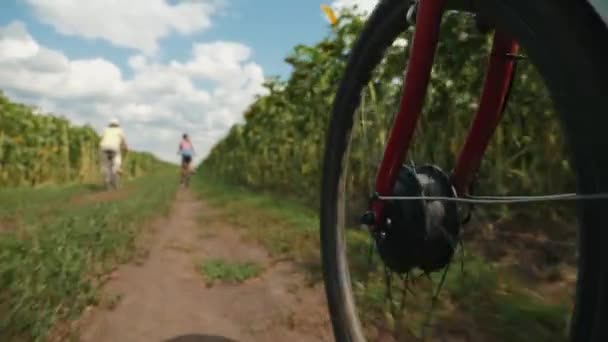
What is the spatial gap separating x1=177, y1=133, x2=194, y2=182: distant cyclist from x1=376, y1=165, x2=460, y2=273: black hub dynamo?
18.0 metres

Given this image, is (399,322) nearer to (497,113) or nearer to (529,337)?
(529,337)

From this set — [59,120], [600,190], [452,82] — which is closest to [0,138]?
[59,120]

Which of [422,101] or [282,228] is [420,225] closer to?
[422,101]

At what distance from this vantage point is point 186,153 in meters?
19.0

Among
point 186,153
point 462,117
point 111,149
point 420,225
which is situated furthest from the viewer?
point 186,153

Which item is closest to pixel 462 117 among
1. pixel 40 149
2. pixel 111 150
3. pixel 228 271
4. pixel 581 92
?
pixel 228 271

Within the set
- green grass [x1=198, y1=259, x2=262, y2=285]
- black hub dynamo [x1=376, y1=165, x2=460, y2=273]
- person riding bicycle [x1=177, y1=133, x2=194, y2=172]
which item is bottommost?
green grass [x1=198, y1=259, x2=262, y2=285]

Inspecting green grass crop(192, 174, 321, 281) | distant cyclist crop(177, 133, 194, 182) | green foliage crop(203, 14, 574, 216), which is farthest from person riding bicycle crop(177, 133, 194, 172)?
green foliage crop(203, 14, 574, 216)

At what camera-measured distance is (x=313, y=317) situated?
8.00 feet

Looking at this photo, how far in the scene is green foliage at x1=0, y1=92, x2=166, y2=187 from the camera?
15.4m

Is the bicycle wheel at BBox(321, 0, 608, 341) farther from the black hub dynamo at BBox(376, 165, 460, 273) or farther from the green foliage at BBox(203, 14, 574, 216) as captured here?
the green foliage at BBox(203, 14, 574, 216)

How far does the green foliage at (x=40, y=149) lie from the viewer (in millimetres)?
15445

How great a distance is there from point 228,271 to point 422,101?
2.36 m

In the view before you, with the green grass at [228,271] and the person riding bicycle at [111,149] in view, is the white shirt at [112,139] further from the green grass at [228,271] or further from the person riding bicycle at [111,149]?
the green grass at [228,271]
